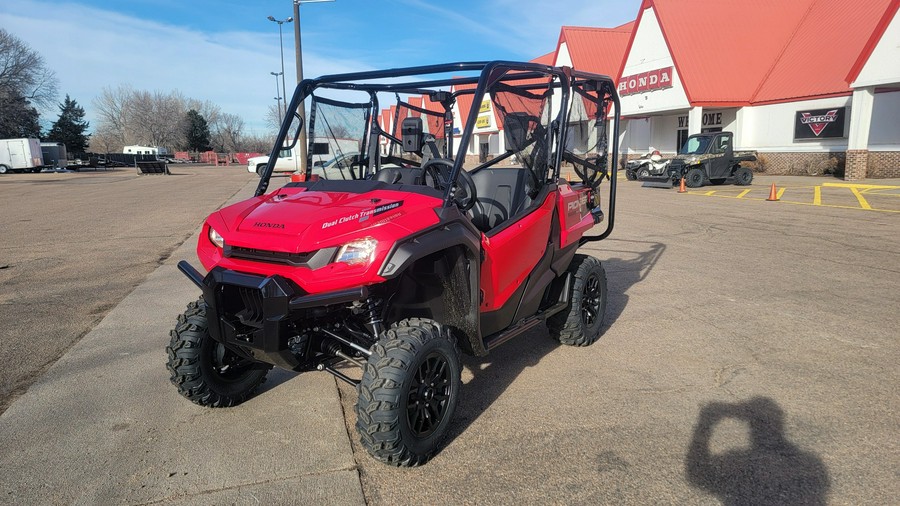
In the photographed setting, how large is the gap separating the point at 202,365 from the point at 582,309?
2.96 m

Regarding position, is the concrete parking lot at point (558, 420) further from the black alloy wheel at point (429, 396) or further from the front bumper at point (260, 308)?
the front bumper at point (260, 308)

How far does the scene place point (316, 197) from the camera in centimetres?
341

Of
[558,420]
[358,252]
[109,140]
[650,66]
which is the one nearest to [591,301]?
[558,420]

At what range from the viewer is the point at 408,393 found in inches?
113

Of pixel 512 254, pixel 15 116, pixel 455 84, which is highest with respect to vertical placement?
pixel 15 116

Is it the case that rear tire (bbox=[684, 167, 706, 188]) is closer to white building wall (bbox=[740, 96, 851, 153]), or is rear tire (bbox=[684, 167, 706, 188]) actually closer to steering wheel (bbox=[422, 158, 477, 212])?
white building wall (bbox=[740, 96, 851, 153])

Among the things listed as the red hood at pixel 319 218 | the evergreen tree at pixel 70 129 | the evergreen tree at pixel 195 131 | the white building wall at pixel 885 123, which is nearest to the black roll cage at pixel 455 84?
the red hood at pixel 319 218

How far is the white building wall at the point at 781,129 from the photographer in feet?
75.6

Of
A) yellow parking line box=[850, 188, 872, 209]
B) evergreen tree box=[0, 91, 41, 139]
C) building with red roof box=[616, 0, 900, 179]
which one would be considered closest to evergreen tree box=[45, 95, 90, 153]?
evergreen tree box=[0, 91, 41, 139]

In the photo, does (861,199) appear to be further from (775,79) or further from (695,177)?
(775,79)

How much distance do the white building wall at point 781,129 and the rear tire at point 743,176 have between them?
5.54 metres

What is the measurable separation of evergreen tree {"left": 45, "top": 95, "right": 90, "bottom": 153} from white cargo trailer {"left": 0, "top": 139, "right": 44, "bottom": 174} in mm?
29358

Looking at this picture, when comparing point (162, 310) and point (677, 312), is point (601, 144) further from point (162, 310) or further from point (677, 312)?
point (162, 310)

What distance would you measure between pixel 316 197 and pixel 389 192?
44 cm
